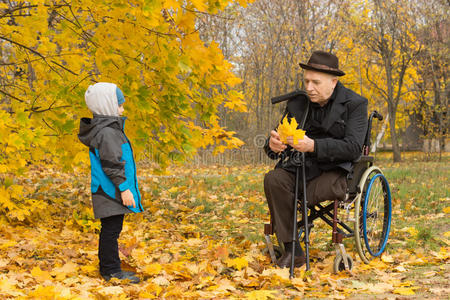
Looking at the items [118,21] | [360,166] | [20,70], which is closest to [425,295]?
[360,166]

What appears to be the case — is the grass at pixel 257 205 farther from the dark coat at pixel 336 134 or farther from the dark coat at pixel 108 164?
the dark coat at pixel 108 164

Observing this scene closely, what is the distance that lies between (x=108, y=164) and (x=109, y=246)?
0.55 meters

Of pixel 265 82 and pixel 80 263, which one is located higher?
pixel 265 82

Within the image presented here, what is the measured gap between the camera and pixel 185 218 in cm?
543

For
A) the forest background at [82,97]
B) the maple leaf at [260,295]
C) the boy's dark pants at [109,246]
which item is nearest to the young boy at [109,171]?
the boy's dark pants at [109,246]

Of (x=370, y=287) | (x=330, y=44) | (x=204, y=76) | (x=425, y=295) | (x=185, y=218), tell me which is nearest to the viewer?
(x=425, y=295)

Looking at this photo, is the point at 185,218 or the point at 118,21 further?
the point at 185,218

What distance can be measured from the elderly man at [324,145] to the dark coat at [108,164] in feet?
3.26

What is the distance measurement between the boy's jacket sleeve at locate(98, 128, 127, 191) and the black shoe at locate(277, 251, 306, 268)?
47.5 inches

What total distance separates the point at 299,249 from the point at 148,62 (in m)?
1.78

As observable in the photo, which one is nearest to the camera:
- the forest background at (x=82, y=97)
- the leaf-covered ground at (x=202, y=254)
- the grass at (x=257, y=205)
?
the leaf-covered ground at (x=202, y=254)

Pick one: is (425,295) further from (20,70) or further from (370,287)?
(20,70)

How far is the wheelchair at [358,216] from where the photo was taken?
3018 mm

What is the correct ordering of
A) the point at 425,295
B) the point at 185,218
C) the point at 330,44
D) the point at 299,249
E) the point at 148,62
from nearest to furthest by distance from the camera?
the point at 425,295, the point at 299,249, the point at 148,62, the point at 185,218, the point at 330,44
